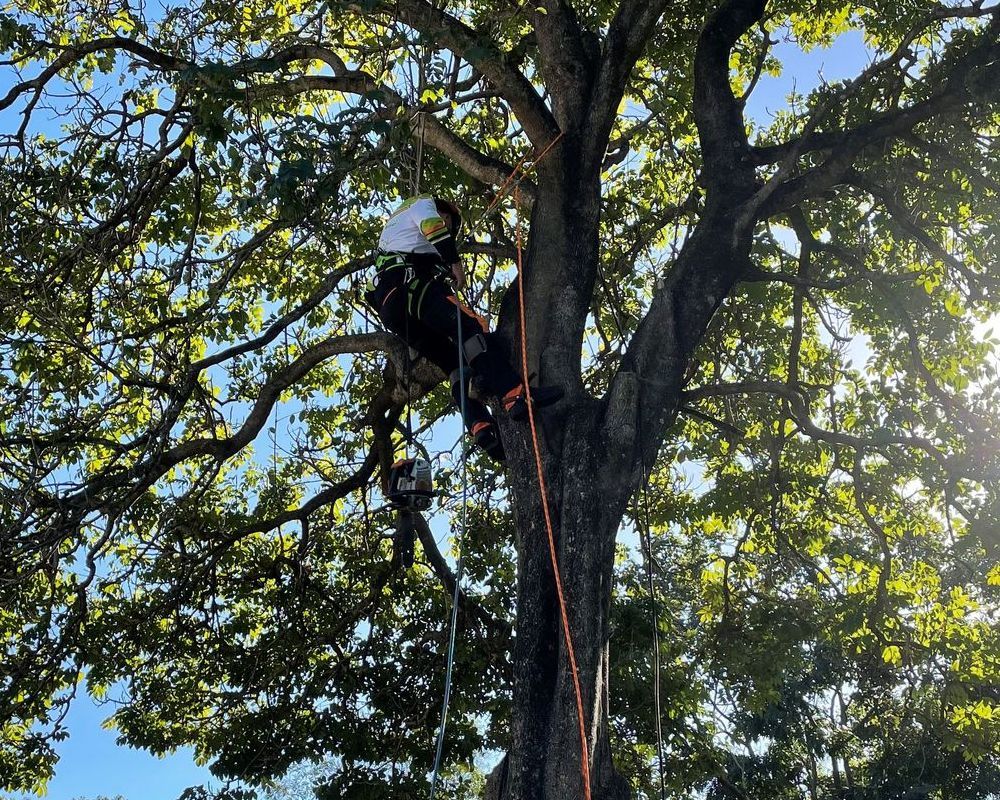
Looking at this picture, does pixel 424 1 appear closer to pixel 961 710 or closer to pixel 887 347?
pixel 887 347

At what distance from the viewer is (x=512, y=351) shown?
527 cm

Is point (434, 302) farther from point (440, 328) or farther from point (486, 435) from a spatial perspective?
point (486, 435)

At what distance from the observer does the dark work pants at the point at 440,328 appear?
4938mm

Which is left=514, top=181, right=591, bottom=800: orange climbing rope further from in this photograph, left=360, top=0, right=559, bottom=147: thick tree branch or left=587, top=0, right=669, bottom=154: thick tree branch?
left=587, top=0, right=669, bottom=154: thick tree branch

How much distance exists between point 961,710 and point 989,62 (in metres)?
5.46

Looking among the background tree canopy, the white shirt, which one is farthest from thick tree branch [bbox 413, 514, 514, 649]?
the white shirt

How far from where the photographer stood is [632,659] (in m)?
8.18

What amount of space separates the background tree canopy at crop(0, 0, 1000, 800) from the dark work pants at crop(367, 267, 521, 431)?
0.31 metres

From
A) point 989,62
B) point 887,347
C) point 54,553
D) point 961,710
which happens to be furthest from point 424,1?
point 961,710

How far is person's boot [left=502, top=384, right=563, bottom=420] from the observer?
187 inches

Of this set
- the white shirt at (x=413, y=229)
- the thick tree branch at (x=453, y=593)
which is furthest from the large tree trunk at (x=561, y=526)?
the thick tree branch at (x=453, y=593)

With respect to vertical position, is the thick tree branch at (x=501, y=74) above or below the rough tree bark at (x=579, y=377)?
above

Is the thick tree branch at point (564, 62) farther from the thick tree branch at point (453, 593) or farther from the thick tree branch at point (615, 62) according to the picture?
the thick tree branch at point (453, 593)

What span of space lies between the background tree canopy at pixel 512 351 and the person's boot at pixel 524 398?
0.17 m
